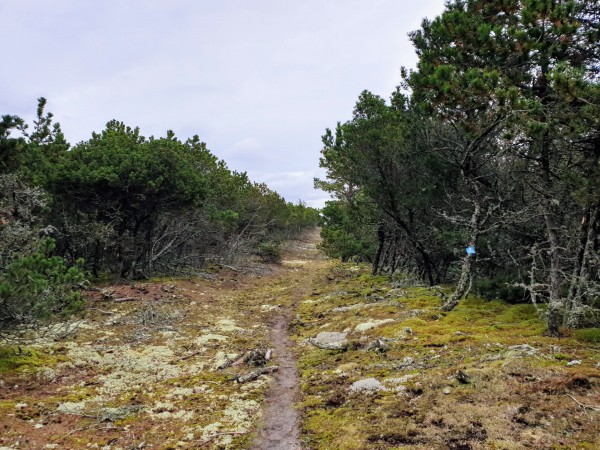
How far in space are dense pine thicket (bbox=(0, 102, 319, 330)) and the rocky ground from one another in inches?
99.2

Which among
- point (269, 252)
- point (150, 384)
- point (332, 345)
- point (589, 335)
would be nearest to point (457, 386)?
point (589, 335)

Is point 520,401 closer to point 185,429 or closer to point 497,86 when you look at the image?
point 185,429

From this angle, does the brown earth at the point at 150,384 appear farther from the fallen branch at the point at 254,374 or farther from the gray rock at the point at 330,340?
the gray rock at the point at 330,340

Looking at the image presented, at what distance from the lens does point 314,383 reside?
10336 mm

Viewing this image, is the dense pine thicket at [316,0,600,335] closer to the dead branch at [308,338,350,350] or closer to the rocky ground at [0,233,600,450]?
the rocky ground at [0,233,600,450]

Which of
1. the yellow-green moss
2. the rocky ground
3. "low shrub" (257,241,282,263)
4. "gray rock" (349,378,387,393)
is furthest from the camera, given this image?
"low shrub" (257,241,282,263)

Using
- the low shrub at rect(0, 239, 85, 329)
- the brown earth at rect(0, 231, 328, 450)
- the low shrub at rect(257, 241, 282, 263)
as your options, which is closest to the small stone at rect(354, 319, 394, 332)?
the brown earth at rect(0, 231, 328, 450)

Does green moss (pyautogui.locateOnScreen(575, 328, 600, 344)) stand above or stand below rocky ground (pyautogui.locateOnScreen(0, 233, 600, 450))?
above

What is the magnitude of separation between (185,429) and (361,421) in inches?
142

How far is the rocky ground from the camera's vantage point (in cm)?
696

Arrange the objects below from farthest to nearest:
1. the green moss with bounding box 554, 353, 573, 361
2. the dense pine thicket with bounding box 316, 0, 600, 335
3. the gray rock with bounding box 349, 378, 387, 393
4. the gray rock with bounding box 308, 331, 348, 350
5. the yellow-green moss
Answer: the gray rock with bounding box 308, 331, 348, 350
the yellow-green moss
the dense pine thicket with bounding box 316, 0, 600, 335
the gray rock with bounding box 349, 378, 387, 393
the green moss with bounding box 554, 353, 573, 361

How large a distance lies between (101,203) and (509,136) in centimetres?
2294

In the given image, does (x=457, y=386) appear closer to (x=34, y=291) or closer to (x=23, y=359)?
(x=34, y=291)

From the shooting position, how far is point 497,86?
9.66 metres
